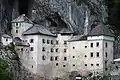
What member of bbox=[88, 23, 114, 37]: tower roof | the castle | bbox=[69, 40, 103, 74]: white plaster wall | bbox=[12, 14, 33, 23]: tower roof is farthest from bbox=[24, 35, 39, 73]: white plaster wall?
bbox=[88, 23, 114, 37]: tower roof

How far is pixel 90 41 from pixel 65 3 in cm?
1159

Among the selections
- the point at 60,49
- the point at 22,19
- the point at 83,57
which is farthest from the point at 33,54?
the point at 83,57

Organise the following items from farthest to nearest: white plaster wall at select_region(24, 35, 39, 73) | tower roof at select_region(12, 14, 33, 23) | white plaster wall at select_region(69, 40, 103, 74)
Answer: tower roof at select_region(12, 14, 33, 23) < white plaster wall at select_region(24, 35, 39, 73) < white plaster wall at select_region(69, 40, 103, 74)

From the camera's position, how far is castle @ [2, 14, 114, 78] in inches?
2579

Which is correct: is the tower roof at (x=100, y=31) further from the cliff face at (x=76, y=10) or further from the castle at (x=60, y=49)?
the cliff face at (x=76, y=10)

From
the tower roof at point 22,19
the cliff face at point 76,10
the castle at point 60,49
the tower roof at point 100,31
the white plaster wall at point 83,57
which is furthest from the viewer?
the cliff face at point 76,10

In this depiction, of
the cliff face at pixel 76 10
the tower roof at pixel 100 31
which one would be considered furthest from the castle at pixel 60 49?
the cliff face at pixel 76 10

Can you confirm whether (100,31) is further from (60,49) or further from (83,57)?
(60,49)

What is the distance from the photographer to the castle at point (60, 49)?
215 feet

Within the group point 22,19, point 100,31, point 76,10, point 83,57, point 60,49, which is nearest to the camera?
point 100,31

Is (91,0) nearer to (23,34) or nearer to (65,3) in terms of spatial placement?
(65,3)

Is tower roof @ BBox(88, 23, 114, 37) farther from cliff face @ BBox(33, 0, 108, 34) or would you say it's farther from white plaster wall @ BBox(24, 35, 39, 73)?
white plaster wall @ BBox(24, 35, 39, 73)

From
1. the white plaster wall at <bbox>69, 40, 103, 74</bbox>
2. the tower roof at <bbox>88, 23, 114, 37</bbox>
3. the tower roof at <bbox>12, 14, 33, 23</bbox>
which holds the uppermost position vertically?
the tower roof at <bbox>12, 14, 33, 23</bbox>

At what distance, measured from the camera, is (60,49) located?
68.5 meters
